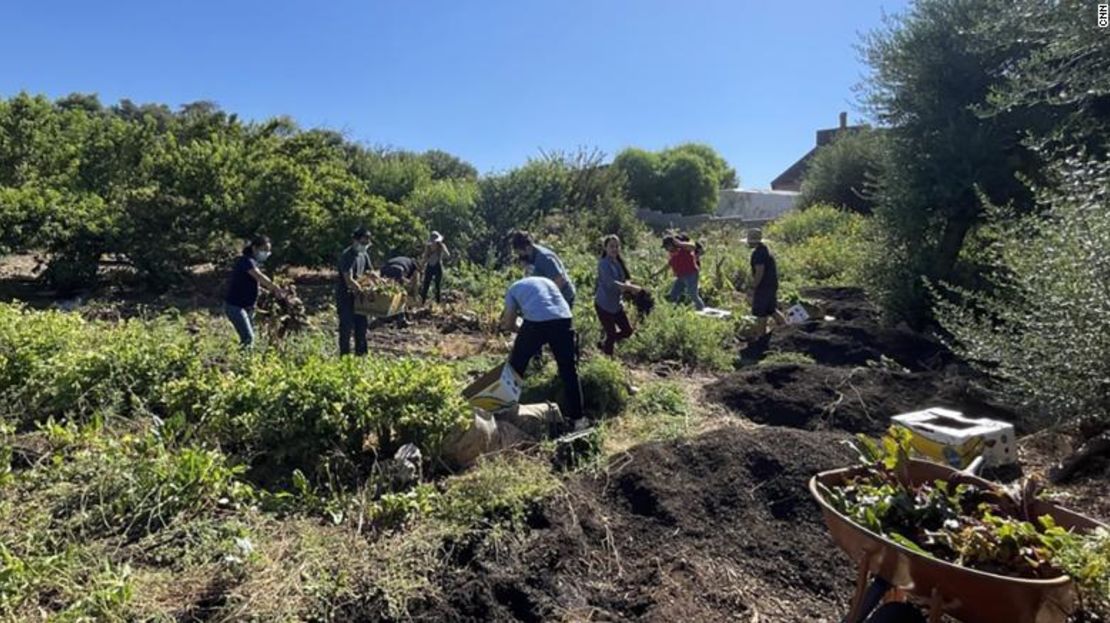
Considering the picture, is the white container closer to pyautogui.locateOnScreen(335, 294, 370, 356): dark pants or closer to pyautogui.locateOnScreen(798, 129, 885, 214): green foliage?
pyautogui.locateOnScreen(335, 294, 370, 356): dark pants

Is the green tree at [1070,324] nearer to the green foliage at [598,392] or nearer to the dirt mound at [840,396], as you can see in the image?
the dirt mound at [840,396]

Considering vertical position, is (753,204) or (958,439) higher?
(753,204)

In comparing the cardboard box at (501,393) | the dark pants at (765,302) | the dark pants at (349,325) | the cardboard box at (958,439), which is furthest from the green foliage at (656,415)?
the dark pants at (349,325)

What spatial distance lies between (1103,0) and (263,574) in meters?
6.09

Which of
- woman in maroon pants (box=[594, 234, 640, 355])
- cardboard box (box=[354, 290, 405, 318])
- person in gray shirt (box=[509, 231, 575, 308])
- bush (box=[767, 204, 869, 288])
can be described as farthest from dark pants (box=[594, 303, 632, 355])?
bush (box=[767, 204, 869, 288])

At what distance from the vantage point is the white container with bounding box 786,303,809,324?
10.7 metres

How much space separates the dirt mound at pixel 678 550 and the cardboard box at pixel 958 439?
509mm

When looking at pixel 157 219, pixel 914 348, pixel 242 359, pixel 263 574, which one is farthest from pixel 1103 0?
pixel 157 219

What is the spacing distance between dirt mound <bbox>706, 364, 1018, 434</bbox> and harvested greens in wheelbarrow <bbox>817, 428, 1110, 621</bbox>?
3.35 meters

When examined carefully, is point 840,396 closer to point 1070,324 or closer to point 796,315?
point 1070,324

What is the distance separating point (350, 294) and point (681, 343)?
388 centimetres

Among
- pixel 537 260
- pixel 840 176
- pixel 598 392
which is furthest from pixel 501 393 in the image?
pixel 840 176

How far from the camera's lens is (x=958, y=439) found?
4176 mm

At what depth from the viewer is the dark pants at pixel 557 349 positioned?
551 cm
